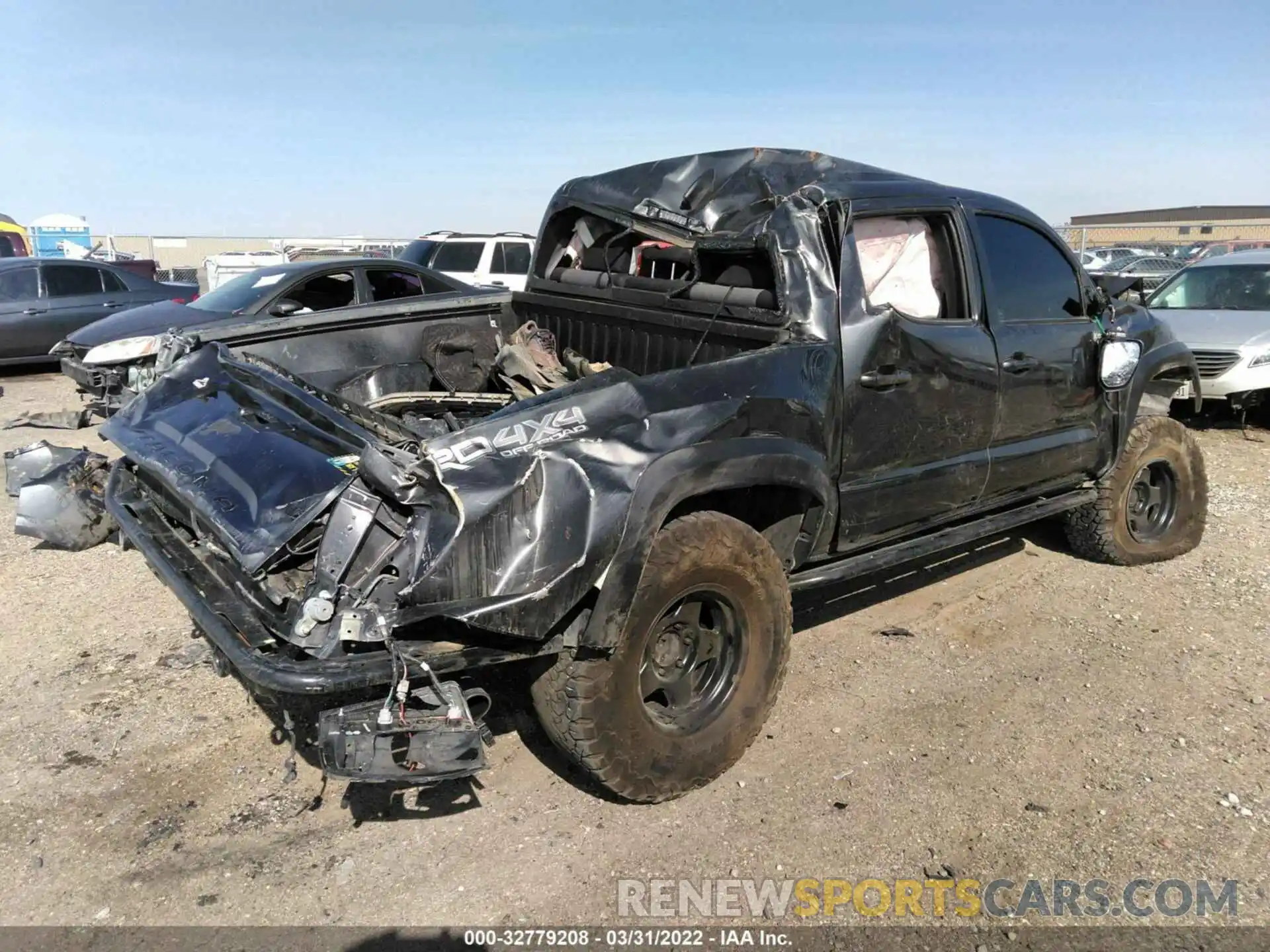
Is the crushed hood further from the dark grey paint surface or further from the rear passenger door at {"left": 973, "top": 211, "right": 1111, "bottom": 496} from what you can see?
the rear passenger door at {"left": 973, "top": 211, "right": 1111, "bottom": 496}

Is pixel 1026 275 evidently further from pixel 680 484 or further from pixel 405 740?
pixel 405 740

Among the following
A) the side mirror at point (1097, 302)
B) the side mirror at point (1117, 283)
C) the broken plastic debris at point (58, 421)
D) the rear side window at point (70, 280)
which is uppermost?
the side mirror at point (1117, 283)

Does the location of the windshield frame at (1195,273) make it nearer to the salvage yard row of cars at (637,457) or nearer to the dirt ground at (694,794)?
the salvage yard row of cars at (637,457)

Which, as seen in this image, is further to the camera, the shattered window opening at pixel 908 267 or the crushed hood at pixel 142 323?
the crushed hood at pixel 142 323

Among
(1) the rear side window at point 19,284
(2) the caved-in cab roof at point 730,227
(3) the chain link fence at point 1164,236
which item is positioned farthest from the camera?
(3) the chain link fence at point 1164,236

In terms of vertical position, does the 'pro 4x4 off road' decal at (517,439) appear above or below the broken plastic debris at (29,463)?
above

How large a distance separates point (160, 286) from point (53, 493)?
9.76m

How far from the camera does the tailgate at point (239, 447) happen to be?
286 cm

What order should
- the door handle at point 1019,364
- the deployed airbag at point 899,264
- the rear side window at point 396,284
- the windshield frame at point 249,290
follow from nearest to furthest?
the deployed airbag at point 899,264 → the door handle at point 1019,364 → the windshield frame at point 249,290 → the rear side window at point 396,284

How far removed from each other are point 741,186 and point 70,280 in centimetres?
1183

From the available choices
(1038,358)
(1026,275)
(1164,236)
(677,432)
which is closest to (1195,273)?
(1026,275)

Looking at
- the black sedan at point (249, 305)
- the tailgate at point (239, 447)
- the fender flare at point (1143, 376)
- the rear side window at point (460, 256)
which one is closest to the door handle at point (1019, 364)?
the fender flare at point (1143, 376)

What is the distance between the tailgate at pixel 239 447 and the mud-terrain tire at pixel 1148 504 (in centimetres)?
416

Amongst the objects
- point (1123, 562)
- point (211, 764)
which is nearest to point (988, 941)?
point (211, 764)
